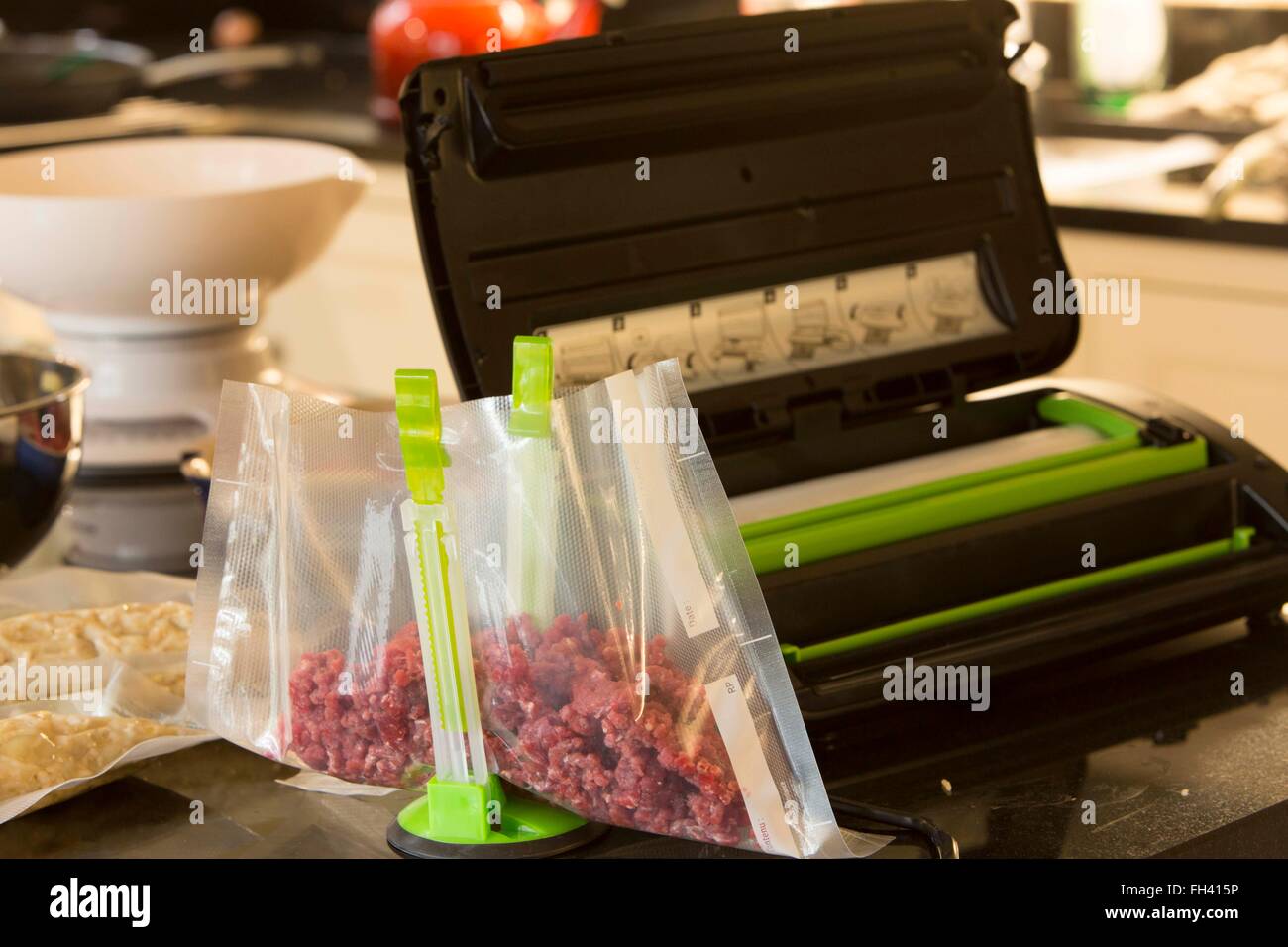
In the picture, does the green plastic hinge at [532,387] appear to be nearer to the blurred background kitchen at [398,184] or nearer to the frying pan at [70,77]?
the blurred background kitchen at [398,184]

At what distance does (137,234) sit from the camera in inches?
50.9

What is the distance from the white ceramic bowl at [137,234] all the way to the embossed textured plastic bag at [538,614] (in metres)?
0.57

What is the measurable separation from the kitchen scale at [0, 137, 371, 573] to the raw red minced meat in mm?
480

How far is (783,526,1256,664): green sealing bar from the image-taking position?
86cm

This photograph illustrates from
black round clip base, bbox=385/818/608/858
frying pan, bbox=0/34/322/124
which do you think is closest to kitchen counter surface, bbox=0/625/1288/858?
black round clip base, bbox=385/818/608/858

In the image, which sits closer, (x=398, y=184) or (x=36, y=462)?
(x=36, y=462)

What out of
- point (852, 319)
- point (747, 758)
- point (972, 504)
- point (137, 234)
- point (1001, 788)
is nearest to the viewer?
point (747, 758)

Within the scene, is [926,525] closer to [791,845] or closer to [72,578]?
[791,845]

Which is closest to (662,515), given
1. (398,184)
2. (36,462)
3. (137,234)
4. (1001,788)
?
(1001,788)

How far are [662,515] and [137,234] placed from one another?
2.36ft

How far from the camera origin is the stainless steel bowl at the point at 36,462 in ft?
3.45

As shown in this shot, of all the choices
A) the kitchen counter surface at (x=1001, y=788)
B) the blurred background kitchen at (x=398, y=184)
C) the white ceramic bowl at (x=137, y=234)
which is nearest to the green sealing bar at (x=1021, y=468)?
the kitchen counter surface at (x=1001, y=788)

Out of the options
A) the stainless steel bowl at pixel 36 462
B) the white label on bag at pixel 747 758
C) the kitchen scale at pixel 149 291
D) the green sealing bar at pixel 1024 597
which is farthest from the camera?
the kitchen scale at pixel 149 291

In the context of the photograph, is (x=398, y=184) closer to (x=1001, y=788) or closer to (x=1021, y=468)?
(x=1021, y=468)
